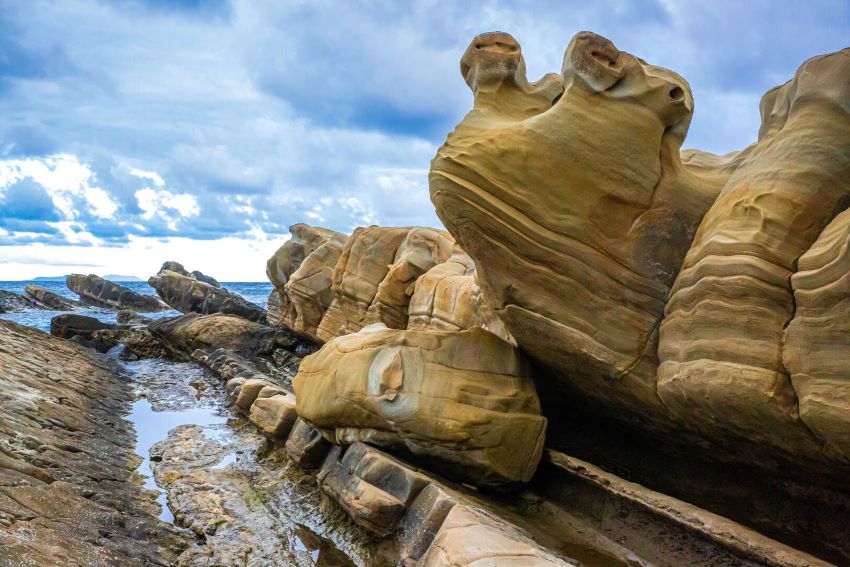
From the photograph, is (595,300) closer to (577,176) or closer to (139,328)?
(577,176)

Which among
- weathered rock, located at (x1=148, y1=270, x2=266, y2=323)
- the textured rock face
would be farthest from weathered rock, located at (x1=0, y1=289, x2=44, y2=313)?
the textured rock face

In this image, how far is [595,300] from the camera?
593cm

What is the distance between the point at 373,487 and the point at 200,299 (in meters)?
25.3

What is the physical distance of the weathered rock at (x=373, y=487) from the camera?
580 cm

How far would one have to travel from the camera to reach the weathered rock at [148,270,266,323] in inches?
977

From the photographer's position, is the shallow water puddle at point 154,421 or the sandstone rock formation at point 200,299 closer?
the shallow water puddle at point 154,421

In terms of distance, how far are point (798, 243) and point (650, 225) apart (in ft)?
4.39

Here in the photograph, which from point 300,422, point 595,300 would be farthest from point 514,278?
point 300,422

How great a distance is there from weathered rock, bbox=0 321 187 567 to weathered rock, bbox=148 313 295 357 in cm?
640

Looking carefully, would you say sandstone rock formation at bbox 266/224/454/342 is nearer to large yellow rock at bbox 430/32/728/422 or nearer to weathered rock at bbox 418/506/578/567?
large yellow rock at bbox 430/32/728/422

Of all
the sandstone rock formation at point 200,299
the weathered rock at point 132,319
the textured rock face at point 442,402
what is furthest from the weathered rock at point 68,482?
the sandstone rock formation at point 200,299

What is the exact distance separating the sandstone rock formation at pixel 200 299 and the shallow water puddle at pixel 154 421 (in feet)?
38.5

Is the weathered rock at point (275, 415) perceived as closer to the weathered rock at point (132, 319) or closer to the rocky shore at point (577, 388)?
the rocky shore at point (577, 388)

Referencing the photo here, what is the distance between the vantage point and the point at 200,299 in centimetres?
2941
